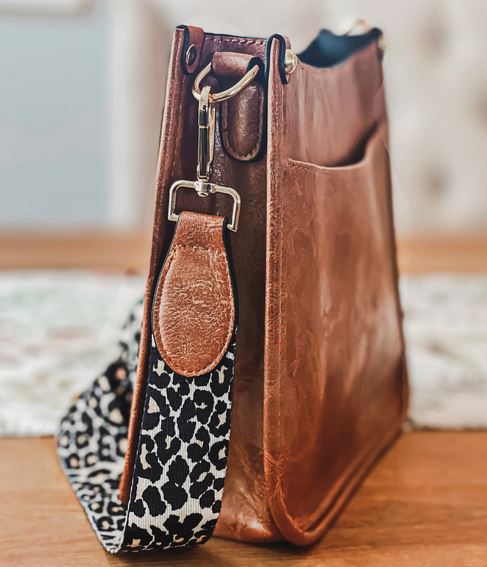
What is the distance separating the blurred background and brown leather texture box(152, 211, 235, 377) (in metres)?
Answer: 0.81

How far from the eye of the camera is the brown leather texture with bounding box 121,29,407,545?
0.45m

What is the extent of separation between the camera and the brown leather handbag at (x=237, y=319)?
1.44ft

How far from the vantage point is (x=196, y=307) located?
0.44 meters

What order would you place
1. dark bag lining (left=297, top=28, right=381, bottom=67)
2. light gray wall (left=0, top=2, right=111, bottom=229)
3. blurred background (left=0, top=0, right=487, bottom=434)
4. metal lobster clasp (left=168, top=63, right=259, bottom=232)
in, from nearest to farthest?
metal lobster clasp (left=168, top=63, right=259, bottom=232) < dark bag lining (left=297, top=28, right=381, bottom=67) < blurred background (left=0, top=0, right=487, bottom=434) < light gray wall (left=0, top=2, right=111, bottom=229)

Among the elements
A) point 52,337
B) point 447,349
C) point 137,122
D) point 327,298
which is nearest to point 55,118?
point 137,122

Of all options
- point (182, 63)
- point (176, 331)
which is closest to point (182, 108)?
point (182, 63)

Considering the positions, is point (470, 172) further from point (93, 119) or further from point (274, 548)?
point (274, 548)

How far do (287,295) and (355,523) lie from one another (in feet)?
0.57

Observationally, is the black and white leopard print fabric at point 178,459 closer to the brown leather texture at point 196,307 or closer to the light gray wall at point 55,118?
the brown leather texture at point 196,307

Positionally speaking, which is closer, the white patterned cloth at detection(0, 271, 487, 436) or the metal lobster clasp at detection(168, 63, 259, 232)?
the metal lobster clasp at detection(168, 63, 259, 232)

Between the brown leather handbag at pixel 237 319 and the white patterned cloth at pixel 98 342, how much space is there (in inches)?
8.4

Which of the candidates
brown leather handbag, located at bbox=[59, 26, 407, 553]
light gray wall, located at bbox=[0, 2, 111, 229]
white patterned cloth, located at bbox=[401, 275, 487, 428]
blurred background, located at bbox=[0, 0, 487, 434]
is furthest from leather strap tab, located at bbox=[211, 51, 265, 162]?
light gray wall, located at bbox=[0, 2, 111, 229]

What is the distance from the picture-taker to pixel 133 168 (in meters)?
2.13

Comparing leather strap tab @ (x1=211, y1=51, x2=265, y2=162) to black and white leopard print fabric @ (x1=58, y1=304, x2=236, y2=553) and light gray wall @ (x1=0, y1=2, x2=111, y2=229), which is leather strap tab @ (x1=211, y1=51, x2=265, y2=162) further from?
light gray wall @ (x1=0, y1=2, x2=111, y2=229)
